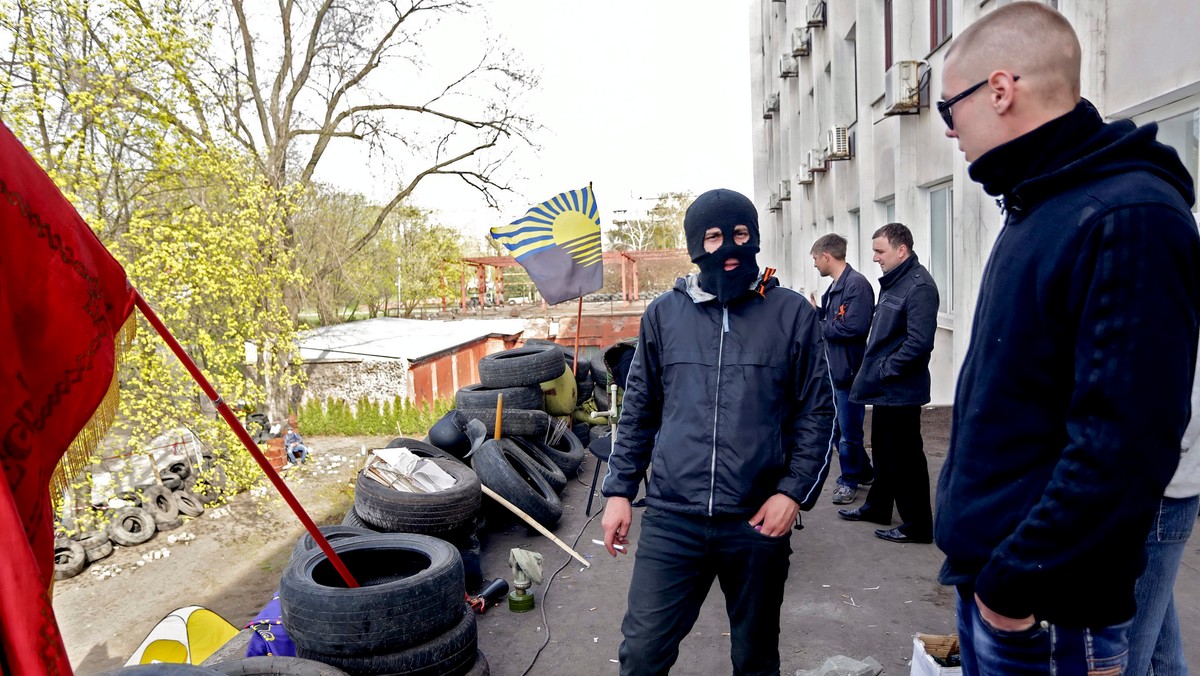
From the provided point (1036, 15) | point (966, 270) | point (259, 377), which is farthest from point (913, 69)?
point (259, 377)

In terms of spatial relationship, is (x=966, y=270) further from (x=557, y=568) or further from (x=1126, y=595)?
(x=1126, y=595)

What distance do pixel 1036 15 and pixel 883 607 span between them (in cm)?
356

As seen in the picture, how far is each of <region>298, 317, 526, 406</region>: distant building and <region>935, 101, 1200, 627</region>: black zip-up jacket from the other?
60.7 feet

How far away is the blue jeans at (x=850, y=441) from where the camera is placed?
6184 mm

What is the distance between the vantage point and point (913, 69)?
9.31 m

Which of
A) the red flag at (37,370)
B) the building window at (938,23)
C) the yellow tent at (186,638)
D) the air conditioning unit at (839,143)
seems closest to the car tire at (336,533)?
the yellow tent at (186,638)

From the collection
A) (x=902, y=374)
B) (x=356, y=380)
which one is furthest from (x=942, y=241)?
(x=356, y=380)

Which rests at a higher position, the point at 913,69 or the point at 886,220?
the point at 913,69

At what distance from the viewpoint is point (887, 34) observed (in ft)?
38.6

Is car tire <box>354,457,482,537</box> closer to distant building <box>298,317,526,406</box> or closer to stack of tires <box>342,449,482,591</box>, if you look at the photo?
stack of tires <box>342,449,482,591</box>

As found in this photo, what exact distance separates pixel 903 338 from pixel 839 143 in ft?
30.6

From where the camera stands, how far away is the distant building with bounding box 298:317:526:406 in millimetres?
20891

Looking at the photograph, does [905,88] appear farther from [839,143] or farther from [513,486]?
[513,486]

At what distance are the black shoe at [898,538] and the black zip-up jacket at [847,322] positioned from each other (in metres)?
1.24
